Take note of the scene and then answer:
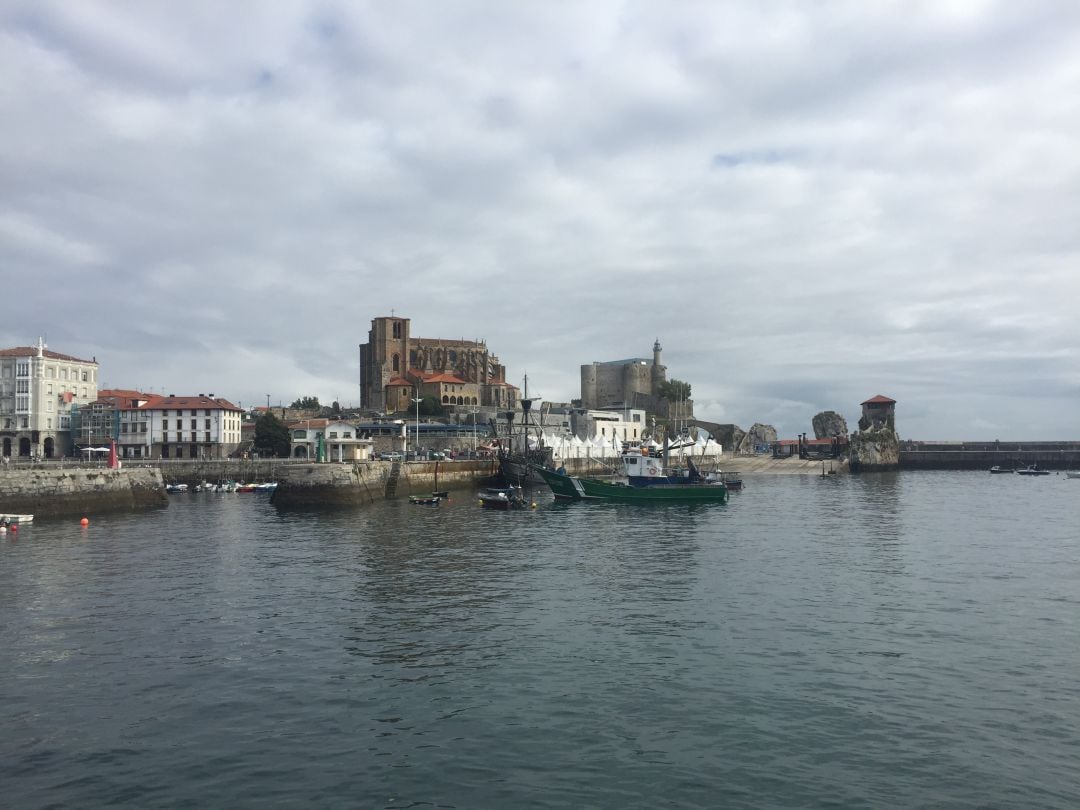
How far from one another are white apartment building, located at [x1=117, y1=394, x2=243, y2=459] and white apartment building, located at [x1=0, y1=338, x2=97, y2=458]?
27.8 ft

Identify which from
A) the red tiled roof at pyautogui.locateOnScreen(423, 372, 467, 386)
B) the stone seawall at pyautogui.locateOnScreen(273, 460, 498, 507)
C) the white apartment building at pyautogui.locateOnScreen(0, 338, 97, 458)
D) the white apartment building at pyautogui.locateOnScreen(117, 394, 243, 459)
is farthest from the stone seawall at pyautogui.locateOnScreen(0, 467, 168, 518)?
the red tiled roof at pyautogui.locateOnScreen(423, 372, 467, 386)

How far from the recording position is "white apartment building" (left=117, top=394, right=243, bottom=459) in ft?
325

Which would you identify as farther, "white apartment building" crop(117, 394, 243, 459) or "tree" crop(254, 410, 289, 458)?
"tree" crop(254, 410, 289, 458)

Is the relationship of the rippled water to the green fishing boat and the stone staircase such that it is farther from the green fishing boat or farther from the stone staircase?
the stone staircase

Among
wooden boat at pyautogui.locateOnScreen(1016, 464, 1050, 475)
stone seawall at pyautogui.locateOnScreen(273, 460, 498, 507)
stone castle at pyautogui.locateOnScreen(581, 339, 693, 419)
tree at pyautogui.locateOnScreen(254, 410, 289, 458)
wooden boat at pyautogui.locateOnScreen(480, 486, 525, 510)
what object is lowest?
wooden boat at pyautogui.locateOnScreen(1016, 464, 1050, 475)

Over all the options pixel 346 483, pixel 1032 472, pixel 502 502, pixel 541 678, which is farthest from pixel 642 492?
pixel 1032 472

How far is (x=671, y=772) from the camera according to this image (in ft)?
41.6

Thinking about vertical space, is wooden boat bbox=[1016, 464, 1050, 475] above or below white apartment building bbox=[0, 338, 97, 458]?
below

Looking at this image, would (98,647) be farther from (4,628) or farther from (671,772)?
(671,772)

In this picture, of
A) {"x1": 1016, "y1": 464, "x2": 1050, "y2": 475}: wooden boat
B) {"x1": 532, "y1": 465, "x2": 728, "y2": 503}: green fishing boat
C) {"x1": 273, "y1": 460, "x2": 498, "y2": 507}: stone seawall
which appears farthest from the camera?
{"x1": 1016, "y1": 464, "x2": 1050, "y2": 475}: wooden boat

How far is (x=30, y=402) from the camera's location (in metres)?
97.2

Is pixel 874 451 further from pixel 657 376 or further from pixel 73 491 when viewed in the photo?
pixel 73 491

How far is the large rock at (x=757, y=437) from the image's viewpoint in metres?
147

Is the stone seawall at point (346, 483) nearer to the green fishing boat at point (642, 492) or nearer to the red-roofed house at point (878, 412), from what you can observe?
the green fishing boat at point (642, 492)
